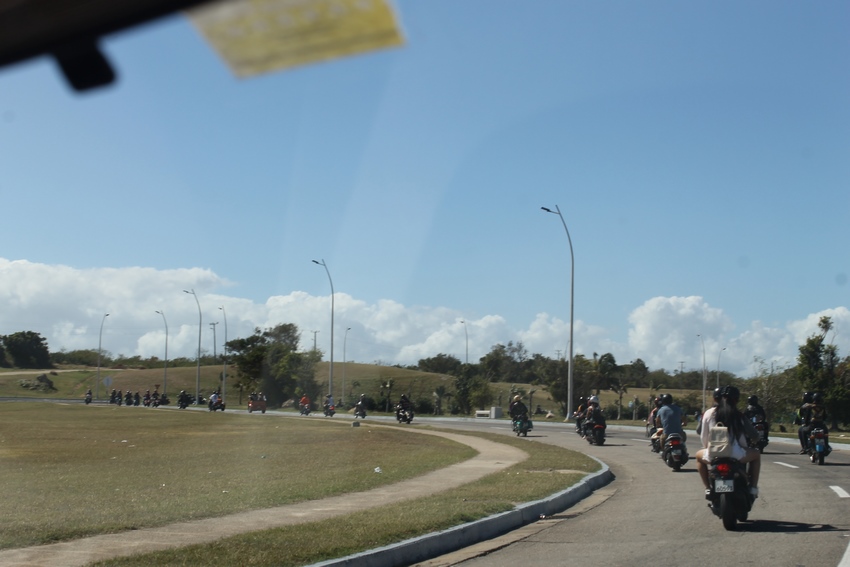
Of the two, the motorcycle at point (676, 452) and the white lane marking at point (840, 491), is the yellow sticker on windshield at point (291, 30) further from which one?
the motorcycle at point (676, 452)

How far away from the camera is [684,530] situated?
10773 millimetres

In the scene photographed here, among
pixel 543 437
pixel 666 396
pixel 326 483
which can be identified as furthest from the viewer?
pixel 543 437

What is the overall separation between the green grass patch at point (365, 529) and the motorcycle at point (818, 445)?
24.3 ft

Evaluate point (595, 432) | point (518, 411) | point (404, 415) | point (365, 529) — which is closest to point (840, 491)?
point (365, 529)

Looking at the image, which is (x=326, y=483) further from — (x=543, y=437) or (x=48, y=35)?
(x=543, y=437)

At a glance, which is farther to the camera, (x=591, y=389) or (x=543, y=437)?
(x=591, y=389)

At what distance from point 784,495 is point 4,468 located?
53.6 ft

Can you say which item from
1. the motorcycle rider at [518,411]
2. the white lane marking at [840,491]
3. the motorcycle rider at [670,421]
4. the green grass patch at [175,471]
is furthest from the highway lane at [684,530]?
the motorcycle rider at [518,411]

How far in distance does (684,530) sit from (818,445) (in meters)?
11.3

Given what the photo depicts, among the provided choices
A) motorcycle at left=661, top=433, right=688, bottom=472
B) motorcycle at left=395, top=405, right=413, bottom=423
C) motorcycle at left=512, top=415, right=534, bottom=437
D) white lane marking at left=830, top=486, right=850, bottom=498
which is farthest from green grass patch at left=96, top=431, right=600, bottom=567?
motorcycle at left=395, top=405, right=413, bottom=423

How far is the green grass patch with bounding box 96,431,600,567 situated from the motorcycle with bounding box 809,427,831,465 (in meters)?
7.42

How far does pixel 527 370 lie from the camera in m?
132

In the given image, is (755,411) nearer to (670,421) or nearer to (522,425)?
(670,421)

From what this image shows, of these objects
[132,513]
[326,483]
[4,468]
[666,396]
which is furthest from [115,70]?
[4,468]
